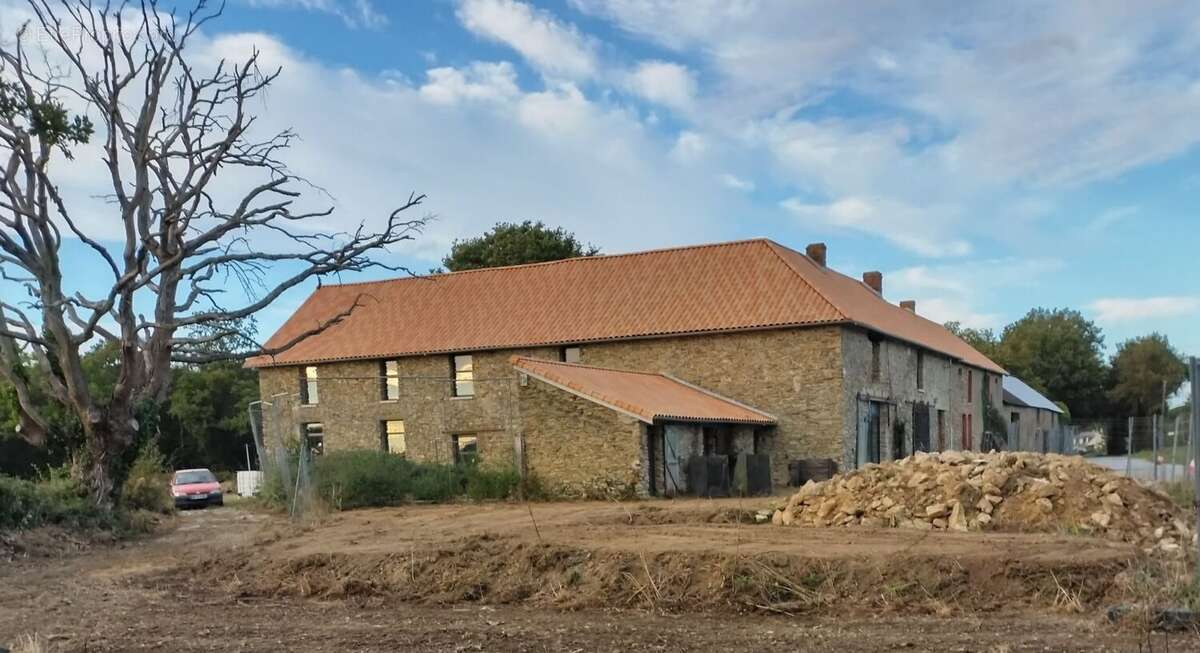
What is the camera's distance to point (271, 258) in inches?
896

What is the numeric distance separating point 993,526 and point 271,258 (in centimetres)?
1611

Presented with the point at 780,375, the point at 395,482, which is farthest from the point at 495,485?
the point at 780,375

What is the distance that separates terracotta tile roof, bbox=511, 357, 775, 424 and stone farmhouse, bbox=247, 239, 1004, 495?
0.27ft

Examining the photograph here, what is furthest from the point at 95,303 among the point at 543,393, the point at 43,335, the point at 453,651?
the point at 453,651

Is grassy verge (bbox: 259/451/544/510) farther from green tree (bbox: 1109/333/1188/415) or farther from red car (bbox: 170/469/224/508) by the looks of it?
green tree (bbox: 1109/333/1188/415)

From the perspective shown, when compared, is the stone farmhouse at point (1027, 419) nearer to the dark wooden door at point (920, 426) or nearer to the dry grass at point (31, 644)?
the dark wooden door at point (920, 426)

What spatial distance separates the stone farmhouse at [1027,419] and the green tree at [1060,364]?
1282 centimetres

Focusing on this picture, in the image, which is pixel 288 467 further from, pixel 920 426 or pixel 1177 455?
pixel 920 426

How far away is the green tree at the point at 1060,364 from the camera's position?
69.8 metres

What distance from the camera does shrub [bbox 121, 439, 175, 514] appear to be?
2284cm

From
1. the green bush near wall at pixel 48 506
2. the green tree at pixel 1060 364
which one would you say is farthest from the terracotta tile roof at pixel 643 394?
the green tree at pixel 1060 364

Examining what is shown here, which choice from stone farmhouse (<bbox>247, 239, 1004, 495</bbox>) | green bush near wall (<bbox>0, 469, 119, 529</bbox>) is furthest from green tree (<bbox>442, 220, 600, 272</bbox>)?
green bush near wall (<bbox>0, 469, 119, 529</bbox>)

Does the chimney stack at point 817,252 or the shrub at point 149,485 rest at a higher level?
the chimney stack at point 817,252

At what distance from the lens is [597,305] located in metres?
33.3
